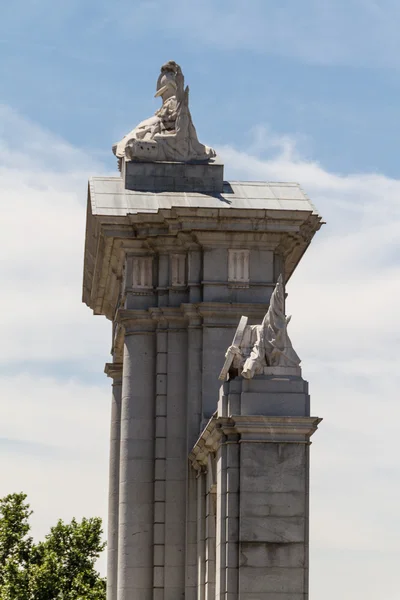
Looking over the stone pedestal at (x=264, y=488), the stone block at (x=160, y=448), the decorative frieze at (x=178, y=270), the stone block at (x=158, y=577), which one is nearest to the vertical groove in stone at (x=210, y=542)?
the stone block at (x=158, y=577)

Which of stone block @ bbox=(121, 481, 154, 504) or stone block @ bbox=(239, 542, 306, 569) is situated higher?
stone block @ bbox=(121, 481, 154, 504)

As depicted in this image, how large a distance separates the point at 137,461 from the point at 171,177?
858 cm

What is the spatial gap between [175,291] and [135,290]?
3.82 ft

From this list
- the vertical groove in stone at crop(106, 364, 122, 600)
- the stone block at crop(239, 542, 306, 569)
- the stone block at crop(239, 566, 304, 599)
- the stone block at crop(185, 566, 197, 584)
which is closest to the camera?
the stone block at crop(239, 566, 304, 599)

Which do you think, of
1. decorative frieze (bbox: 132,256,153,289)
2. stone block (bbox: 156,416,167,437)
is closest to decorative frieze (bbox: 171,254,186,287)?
decorative frieze (bbox: 132,256,153,289)

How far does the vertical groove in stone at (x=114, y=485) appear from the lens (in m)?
54.5

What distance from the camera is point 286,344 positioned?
42.0 m

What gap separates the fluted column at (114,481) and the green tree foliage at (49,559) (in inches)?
591

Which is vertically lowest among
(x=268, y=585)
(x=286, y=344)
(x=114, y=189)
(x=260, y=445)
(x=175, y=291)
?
(x=268, y=585)

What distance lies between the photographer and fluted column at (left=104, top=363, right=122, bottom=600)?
54.5 m

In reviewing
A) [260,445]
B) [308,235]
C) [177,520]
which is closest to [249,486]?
[260,445]

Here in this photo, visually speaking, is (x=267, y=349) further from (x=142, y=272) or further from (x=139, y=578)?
(x=139, y=578)

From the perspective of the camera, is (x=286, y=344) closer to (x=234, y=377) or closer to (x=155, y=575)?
(x=234, y=377)

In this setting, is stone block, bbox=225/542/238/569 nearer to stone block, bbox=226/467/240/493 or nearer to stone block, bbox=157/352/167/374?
stone block, bbox=226/467/240/493
